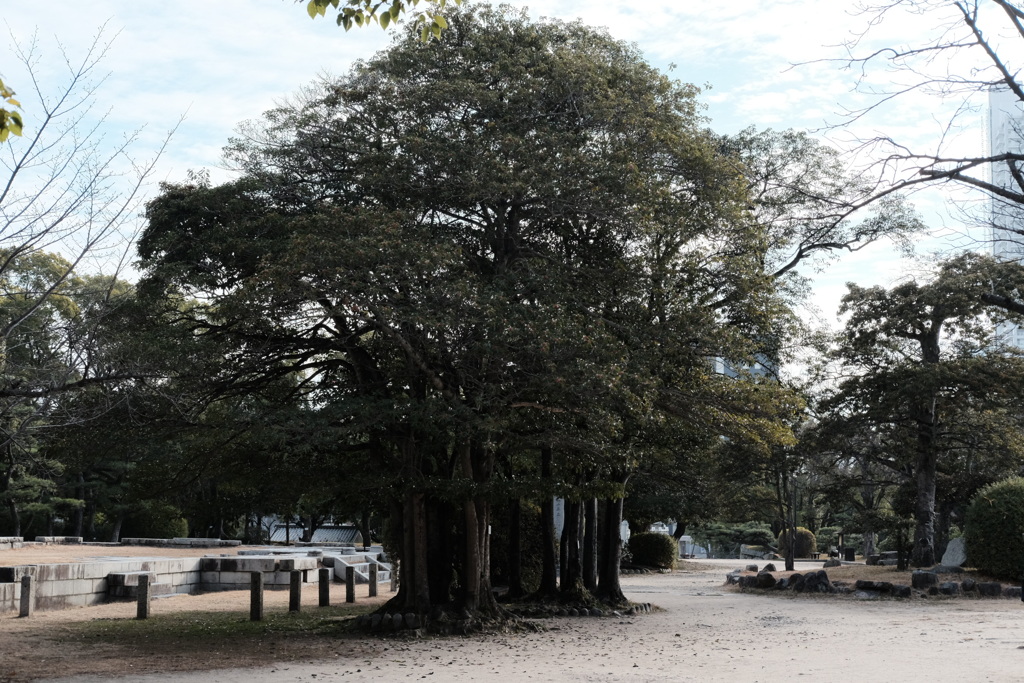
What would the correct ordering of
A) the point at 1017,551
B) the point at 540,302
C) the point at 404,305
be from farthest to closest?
the point at 1017,551 < the point at 540,302 < the point at 404,305

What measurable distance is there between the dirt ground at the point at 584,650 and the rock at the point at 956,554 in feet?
16.9

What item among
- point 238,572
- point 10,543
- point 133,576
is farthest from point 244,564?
point 10,543

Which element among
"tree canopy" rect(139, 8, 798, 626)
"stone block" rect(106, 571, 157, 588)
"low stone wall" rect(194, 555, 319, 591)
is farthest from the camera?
"low stone wall" rect(194, 555, 319, 591)

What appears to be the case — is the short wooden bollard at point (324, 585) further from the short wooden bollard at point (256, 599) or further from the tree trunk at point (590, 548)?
the tree trunk at point (590, 548)

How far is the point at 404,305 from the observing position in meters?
13.3

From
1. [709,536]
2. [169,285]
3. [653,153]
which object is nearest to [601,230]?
[653,153]

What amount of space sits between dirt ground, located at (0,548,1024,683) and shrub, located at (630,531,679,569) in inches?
777

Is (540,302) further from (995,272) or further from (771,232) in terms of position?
(995,272)

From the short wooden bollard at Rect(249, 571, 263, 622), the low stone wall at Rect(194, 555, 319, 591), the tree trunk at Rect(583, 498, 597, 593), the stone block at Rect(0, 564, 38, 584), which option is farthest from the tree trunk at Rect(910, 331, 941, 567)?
the stone block at Rect(0, 564, 38, 584)

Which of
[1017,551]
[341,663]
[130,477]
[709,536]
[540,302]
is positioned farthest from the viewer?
[709,536]

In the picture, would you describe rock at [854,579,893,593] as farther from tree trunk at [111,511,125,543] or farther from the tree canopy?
tree trunk at [111,511,125,543]

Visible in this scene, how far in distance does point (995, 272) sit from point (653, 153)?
363 inches

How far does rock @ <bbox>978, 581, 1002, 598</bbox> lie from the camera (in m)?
20.0

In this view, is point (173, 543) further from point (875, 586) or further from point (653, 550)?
point (875, 586)
